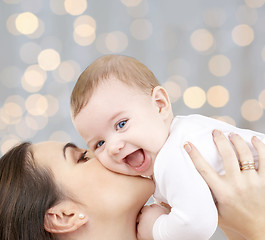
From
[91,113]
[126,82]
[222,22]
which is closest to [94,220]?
[91,113]

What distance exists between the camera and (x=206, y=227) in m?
1.25

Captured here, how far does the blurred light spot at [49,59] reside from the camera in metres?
3.08

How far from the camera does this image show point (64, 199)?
1482 mm

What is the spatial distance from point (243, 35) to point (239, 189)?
2.11 meters

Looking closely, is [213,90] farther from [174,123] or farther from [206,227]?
[206,227]

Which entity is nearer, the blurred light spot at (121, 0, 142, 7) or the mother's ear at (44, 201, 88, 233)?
the mother's ear at (44, 201, 88, 233)

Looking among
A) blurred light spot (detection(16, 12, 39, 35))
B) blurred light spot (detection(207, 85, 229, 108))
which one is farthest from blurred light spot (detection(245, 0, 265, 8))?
blurred light spot (detection(16, 12, 39, 35))

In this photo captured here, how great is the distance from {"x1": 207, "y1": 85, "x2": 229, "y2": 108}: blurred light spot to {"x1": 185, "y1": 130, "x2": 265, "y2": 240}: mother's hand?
1.85 meters

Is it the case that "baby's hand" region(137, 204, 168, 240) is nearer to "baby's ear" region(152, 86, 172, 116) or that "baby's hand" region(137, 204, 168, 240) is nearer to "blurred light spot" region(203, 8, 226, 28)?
"baby's ear" region(152, 86, 172, 116)

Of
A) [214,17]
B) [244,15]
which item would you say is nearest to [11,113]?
[214,17]

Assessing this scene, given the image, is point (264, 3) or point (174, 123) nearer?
point (174, 123)

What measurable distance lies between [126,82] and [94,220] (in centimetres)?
49

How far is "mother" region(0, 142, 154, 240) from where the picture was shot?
144 centimetres

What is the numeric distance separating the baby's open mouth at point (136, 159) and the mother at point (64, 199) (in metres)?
0.07
